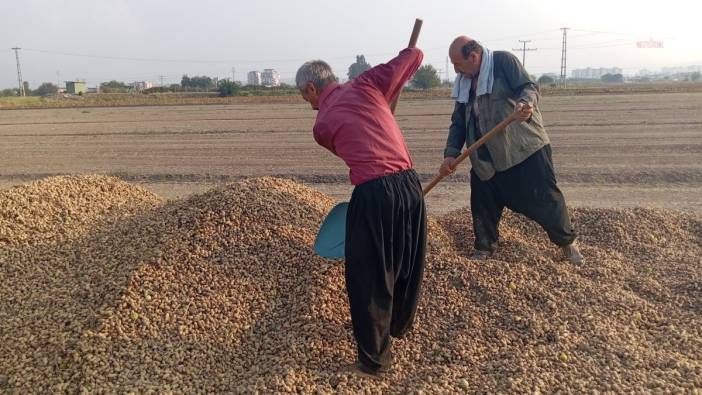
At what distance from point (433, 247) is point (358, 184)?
1.71 meters

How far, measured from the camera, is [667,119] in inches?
601

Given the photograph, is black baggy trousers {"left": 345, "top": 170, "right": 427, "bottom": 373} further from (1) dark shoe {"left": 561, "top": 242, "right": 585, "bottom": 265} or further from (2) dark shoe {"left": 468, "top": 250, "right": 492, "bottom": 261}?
(1) dark shoe {"left": 561, "top": 242, "right": 585, "bottom": 265}

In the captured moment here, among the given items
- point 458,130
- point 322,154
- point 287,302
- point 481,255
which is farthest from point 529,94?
point 322,154

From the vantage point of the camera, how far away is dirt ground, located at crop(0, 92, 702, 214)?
25.0ft

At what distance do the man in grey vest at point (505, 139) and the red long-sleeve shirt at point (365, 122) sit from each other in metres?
1.30

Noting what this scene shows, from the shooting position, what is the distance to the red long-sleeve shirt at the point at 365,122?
2.63m

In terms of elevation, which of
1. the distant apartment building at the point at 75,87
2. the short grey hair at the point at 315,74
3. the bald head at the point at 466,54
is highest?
the distant apartment building at the point at 75,87

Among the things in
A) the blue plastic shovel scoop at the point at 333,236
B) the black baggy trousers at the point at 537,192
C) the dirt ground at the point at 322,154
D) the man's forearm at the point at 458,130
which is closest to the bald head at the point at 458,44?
the man's forearm at the point at 458,130

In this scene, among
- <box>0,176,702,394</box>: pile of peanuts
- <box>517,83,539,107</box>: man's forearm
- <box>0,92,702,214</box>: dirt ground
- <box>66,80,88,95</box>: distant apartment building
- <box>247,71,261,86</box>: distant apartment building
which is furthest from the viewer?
<box>247,71,261,86</box>: distant apartment building

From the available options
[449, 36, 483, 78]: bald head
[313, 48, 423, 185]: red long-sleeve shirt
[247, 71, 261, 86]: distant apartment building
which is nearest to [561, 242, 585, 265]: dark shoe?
[449, 36, 483, 78]: bald head

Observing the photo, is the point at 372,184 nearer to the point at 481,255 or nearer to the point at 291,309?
the point at 291,309

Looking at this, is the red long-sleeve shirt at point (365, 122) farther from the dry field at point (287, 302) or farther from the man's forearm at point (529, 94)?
the man's forearm at point (529, 94)

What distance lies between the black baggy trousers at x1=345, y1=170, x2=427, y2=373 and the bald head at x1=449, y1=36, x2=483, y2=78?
1476 millimetres

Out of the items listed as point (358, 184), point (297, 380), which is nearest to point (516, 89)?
point (358, 184)
